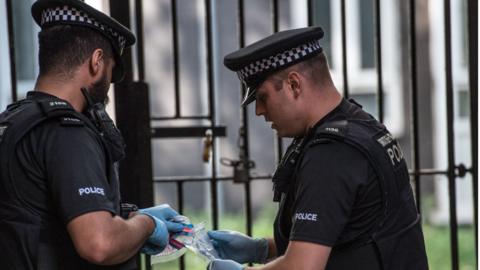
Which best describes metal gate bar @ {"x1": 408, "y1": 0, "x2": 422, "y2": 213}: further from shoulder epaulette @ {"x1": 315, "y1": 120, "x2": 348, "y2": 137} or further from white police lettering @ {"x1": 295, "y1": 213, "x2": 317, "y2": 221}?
white police lettering @ {"x1": 295, "y1": 213, "x2": 317, "y2": 221}

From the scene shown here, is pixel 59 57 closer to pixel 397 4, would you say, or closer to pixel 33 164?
pixel 33 164

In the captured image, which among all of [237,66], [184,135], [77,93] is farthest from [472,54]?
[77,93]

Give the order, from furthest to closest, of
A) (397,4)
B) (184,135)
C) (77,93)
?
1. (397,4)
2. (184,135)
3. (77,93)

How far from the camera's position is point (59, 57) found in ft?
8.26

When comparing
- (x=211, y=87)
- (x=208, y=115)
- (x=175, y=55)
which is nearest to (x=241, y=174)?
(x=208, y=115)

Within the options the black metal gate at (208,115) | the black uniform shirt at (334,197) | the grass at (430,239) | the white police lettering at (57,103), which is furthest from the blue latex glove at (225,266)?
the grass at (430,239)

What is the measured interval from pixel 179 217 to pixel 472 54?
65.2 inches

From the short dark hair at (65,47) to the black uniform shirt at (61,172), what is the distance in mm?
210

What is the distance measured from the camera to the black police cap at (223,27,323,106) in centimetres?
245

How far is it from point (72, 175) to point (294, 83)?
2.25ft

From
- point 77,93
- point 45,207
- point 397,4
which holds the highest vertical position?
point 397,4

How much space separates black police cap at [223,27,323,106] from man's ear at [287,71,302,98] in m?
0.03

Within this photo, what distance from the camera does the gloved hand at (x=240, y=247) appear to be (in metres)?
2.95

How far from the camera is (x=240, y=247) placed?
2951 millimetres
